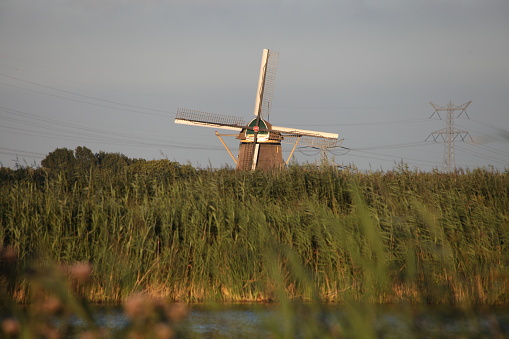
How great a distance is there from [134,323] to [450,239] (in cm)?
853

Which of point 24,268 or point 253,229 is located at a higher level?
point 253,229

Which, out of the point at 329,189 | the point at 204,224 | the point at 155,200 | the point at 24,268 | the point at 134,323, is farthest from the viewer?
the point at 329,189

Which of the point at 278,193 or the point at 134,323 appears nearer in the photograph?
the point at 134,323

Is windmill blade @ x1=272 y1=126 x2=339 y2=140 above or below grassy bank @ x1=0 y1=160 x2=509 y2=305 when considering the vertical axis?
above

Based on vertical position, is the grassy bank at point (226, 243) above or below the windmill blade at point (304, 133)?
below

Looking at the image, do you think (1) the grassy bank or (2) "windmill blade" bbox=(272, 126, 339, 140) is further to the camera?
(2) "windmill blade" bbox=(272, 126, 339, 140)

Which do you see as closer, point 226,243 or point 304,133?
point 226,243

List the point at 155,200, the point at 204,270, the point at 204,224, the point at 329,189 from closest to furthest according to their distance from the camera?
the point at 204,270 → the point at 204,224 → the point at 155,200 → the point at 329,189

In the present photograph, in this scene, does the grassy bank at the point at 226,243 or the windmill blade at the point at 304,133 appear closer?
the grassy bank at the point at 226,243

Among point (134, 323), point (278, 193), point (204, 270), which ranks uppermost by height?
point (278, 193)

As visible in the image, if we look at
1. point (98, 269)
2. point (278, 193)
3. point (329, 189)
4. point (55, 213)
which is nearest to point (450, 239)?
point (329, 189)

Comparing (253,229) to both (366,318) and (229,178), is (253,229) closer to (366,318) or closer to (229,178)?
(229,178)

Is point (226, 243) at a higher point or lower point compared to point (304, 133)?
lower

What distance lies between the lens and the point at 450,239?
9703 mm
